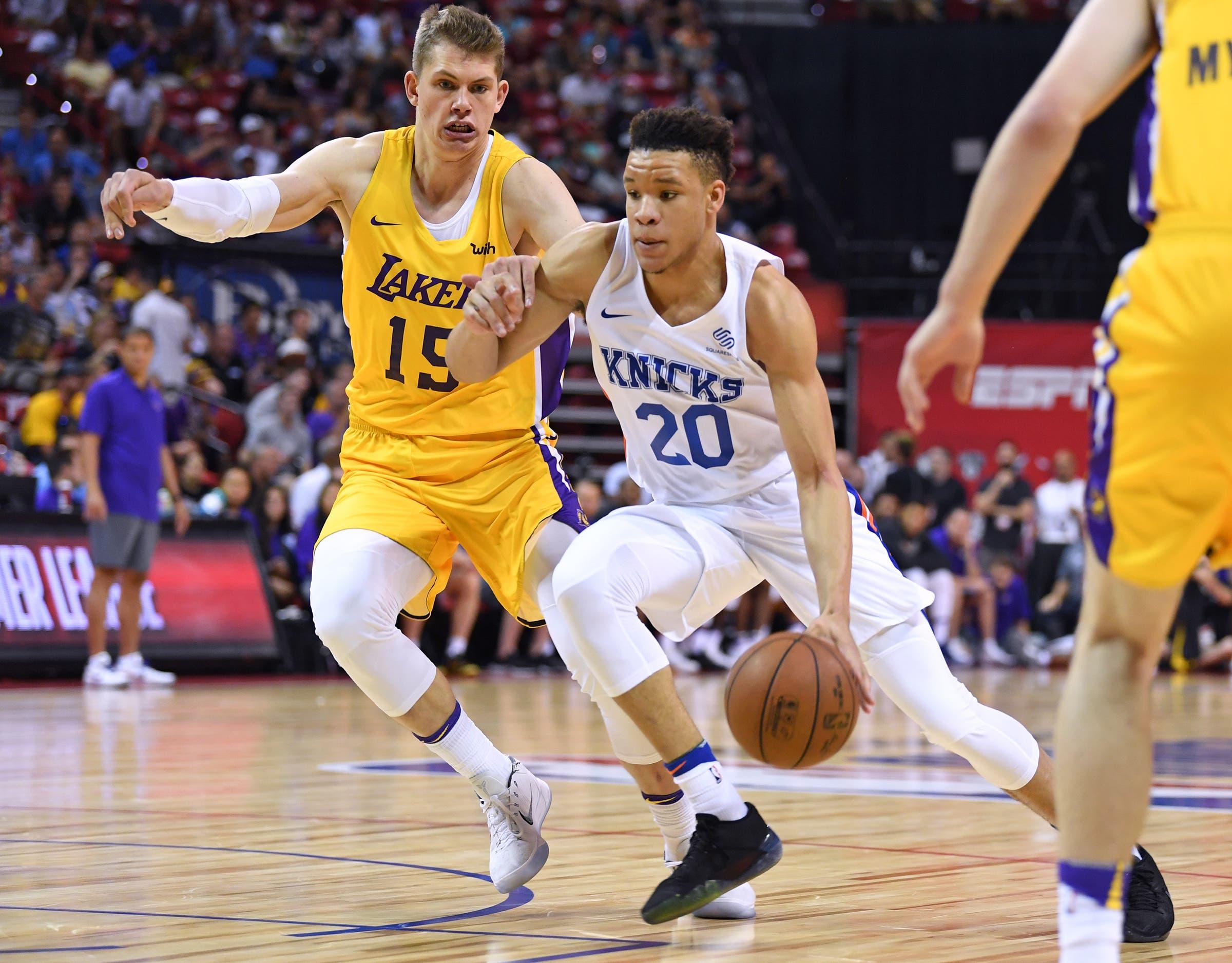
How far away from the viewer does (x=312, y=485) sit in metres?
12.4

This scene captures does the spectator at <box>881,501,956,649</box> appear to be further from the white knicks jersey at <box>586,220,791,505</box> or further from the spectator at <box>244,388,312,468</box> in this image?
the white knicks jersey at <box>586,220,791,505</box>

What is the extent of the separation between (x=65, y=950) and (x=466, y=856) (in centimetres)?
155

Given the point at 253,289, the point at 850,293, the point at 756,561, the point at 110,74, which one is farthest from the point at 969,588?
the point at 756,561

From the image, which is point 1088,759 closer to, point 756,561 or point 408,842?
point 756,561

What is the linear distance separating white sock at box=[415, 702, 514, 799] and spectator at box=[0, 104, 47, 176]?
13.2m

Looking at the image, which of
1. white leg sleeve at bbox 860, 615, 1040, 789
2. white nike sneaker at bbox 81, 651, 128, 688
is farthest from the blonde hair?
white nike sneaker at bbox 81, 651, 128, 688

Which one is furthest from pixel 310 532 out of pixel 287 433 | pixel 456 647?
pixel 287 433

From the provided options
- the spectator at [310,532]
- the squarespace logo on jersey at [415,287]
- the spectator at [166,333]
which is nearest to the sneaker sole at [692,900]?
the squarespace logo on jersey at [415,287]

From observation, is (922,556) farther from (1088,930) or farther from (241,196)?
(1088,930)

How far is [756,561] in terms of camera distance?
13.2ft

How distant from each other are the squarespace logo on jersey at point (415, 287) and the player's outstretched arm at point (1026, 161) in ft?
7.29

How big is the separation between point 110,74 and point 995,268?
16.3 m

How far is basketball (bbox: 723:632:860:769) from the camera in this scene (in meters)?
3.35

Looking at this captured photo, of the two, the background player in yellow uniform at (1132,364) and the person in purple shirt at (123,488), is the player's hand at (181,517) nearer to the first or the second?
the person in purple shirt at (123,488)
